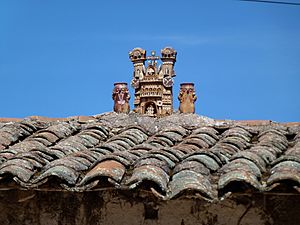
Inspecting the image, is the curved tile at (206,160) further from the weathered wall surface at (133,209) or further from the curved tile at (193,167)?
the weathered wall surface at (133,209)

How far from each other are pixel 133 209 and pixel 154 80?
33473 millimetres

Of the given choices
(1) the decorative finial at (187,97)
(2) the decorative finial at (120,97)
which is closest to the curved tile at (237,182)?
(2) the decorative finial at (120,97)

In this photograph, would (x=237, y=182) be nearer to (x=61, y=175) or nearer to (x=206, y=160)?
(x=206, y=160)

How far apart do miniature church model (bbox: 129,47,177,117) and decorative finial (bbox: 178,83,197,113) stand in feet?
27.9

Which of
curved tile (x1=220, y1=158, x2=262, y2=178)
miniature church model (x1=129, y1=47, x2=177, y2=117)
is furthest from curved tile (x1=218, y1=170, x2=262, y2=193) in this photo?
miniature church model (x1=129, y1=47, x2=177, y2=117)

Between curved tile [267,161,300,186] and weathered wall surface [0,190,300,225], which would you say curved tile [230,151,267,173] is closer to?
curved tile [267,161,300,186]

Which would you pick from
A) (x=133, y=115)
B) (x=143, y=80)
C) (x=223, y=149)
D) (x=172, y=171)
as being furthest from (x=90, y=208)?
(x=143, y=80)

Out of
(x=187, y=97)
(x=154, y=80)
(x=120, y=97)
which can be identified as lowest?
(x=120, y=97)

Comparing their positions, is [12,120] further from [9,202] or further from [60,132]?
[9,202]

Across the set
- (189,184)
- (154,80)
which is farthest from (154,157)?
(154,80)

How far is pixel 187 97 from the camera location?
29.2 meters

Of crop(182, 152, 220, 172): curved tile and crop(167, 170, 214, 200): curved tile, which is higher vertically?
crop(182, 152, 220, 172): curved tile

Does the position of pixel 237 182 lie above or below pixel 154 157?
below

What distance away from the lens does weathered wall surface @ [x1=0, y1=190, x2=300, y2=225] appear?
16.4ft
